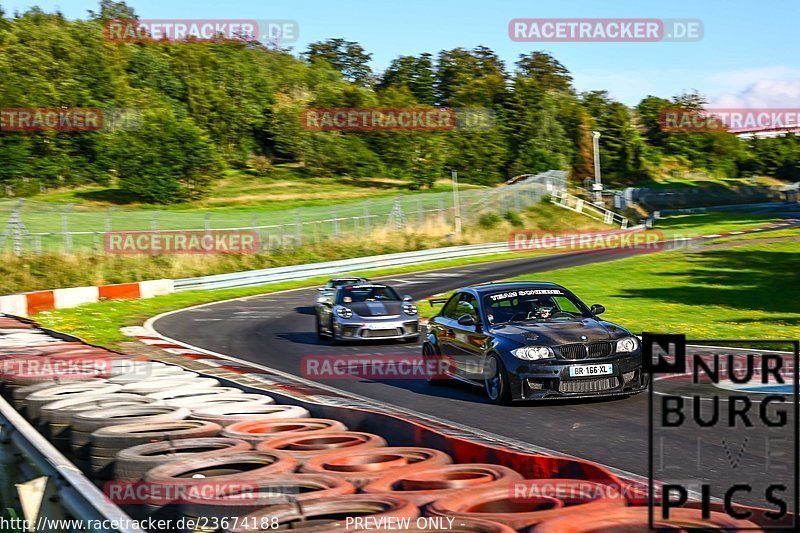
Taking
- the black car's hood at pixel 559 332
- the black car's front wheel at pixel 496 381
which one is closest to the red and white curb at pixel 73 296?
the black car's front wheel at pixel 496 381

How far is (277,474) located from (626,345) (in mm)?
6180

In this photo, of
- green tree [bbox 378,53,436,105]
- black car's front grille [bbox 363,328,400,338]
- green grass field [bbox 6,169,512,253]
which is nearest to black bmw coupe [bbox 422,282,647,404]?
black car's front grille [bbox 363,328,400,338]

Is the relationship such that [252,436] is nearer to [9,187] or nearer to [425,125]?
[9,187]

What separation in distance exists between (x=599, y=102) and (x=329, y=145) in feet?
140

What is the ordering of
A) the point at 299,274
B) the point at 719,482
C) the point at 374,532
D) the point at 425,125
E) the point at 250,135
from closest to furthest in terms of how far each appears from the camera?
the point at 374,532 → the point at 719,482 → the point at 299,274 → the point at 425,125 → the point at 250,135

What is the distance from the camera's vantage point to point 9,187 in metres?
65.1

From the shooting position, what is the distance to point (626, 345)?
34.8ft

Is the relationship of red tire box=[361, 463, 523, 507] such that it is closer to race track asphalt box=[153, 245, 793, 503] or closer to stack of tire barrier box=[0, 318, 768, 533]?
stack of tire barrier box=[0, 318, 768, 533]

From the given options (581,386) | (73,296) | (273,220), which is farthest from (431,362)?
(273,220)

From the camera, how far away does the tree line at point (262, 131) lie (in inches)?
2653

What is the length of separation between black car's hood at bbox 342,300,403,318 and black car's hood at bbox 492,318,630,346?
25.3 feet

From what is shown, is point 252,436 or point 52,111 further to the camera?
point 52,111

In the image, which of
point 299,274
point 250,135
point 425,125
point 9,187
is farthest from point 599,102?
point 299,274

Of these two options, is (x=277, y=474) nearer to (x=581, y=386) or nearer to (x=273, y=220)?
(x=581, y=386)
